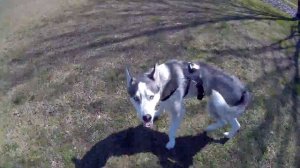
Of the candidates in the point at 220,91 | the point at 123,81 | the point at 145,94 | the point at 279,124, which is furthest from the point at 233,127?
the point at 123,81

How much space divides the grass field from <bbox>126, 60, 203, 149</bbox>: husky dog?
0.87 meters

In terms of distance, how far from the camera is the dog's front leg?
6531 mm

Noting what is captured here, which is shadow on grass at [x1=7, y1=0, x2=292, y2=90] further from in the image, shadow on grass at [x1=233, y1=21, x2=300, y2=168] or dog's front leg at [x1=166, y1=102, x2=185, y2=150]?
dog's front leg at [x1=166, y1=102, x2=185, y2=150]

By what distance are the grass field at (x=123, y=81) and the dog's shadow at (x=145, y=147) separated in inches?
0.7

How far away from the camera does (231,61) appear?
9.38 meters

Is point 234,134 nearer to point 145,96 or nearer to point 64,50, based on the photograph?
point 145,96

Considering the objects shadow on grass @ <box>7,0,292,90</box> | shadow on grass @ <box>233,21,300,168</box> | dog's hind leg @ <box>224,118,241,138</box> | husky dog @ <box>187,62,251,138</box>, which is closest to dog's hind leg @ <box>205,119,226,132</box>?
dog's hind leg @ <box>224,118,241,138</box>

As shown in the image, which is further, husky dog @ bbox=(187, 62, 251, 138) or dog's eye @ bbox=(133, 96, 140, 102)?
husky dog @ bbox=(187, 62, 251, 138)

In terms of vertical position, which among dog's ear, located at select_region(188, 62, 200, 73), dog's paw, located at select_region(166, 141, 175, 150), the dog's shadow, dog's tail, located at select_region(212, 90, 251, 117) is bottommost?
the dog's shadow

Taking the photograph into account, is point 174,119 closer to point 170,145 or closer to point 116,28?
point 170,145

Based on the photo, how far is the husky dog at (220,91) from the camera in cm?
643

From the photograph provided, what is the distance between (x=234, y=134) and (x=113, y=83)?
2679 millimetres

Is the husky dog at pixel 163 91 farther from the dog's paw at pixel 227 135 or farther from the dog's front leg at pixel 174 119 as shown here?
the dog's paw at pixel 227 135

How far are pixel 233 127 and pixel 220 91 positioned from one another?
975 millimetres
